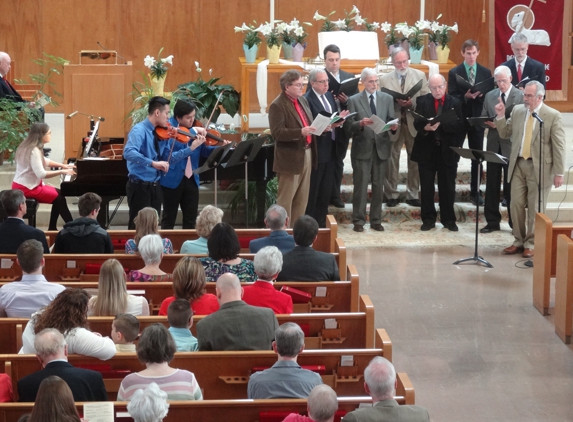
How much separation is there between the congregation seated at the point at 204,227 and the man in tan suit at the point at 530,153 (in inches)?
129

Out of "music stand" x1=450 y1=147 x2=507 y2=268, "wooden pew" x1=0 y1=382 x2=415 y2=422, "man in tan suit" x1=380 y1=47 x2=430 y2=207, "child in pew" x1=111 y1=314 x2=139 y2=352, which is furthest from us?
"man in tan suit" x1=380 y1=47 x2=430 y2=207

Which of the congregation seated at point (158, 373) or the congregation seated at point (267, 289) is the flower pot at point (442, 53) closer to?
the congregation seated at point (267, 289)

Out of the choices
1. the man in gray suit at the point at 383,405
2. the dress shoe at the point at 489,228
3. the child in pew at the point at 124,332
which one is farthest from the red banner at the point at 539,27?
the man in gray suit at the point at 383,405

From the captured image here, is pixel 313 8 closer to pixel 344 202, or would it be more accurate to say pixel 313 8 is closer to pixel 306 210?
pixel 344 202

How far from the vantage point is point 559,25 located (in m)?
12.9

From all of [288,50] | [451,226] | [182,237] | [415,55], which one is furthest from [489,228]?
[182,237]

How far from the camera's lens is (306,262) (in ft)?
19.4

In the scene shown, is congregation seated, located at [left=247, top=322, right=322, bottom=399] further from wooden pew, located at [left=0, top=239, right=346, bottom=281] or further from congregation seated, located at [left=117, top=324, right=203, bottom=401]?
wooden pew, located at [left=0, top=239, right=346, bottom=281]

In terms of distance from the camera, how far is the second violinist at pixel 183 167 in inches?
311

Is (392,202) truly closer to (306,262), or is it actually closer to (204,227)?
(204,227)

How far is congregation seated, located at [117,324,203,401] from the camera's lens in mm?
4070

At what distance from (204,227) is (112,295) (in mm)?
1358

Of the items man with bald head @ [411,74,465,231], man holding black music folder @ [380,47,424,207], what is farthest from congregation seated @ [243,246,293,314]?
man holding black music folder @ [380,47,424,207]

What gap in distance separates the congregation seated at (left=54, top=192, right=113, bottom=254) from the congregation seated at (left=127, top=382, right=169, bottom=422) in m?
2.98
